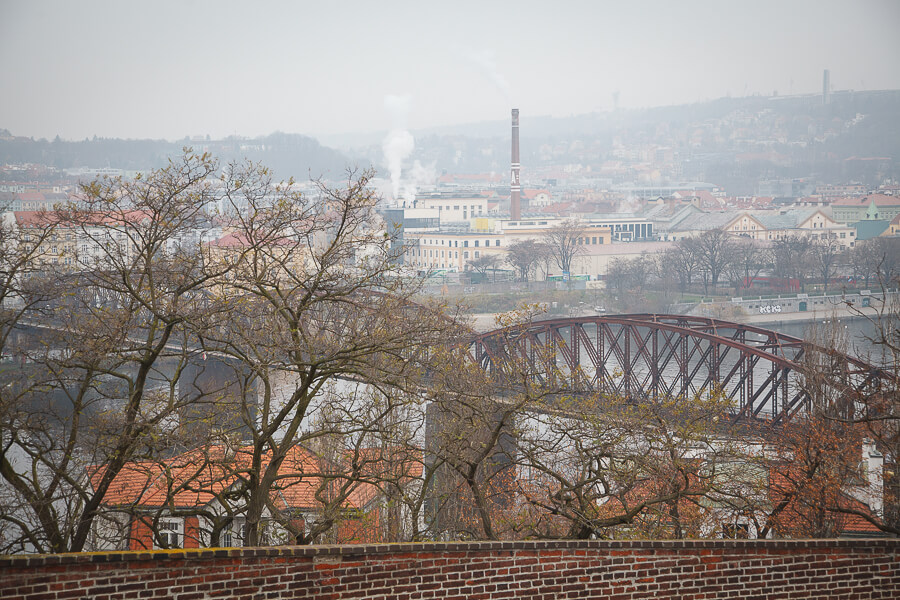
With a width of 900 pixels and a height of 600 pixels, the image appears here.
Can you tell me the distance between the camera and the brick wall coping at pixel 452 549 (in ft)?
19.4

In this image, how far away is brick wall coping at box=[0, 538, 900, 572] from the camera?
232 inches

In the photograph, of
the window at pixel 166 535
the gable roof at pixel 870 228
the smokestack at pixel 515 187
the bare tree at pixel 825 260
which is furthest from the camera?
the smokestack at pixel 515 187

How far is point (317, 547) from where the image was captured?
6473 mm

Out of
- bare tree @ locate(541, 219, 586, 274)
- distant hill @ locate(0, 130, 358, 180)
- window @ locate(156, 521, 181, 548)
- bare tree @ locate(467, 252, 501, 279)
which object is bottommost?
bare tree @ locate(467, 252, 501, 279)

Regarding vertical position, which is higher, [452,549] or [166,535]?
[452,549]

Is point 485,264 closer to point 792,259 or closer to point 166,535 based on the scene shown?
point 792,259

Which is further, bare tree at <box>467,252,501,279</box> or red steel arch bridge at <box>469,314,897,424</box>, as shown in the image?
bare tree at <box>467,252,501,279</box>

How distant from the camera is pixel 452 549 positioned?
6805mm

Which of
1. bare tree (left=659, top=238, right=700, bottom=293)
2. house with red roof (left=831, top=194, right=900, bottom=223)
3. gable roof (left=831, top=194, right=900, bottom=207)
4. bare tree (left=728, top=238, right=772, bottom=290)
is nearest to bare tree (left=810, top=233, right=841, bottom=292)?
bare tree (left=728, top=238, right=772, bottom=290)

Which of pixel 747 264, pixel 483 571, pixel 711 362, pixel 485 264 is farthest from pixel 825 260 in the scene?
pixel 483 571

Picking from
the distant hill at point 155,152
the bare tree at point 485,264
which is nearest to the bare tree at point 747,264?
the bare tree at point 485,264

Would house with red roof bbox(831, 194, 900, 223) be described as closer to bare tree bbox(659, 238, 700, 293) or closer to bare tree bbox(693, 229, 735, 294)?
bare tree bbox(693, 229, 735, 294)

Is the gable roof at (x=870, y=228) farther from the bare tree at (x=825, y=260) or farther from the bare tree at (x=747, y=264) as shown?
the bare tree at (x=747, y=264)

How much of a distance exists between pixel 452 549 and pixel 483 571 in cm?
32
